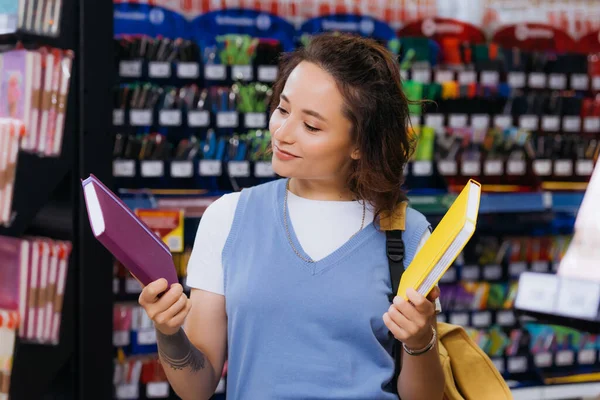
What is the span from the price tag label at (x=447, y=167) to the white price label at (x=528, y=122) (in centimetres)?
49

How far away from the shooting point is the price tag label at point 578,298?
6.36 feet

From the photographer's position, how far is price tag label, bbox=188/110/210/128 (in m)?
3.84

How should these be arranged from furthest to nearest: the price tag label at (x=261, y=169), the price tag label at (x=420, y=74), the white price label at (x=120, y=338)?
the price tag label at (x=420, y=74)
the price tag label at (x=261, y=169)
the white price label at (x=120, y=338)

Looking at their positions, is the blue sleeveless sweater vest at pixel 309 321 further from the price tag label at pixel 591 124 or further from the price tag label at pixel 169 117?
the price tag label at pixel 591 124

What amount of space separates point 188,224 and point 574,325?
7.57 ft

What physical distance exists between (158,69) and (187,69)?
0.14m

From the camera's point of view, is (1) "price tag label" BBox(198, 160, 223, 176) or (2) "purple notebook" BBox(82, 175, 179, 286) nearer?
(2) "purple notebook" BBox(82, 175, 179, 286)

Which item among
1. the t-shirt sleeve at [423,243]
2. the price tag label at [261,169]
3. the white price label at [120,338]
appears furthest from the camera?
the price tag label at [261,169]

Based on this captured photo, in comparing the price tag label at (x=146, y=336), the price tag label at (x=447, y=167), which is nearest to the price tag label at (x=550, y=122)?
the price tag label at (x=447, y=167)

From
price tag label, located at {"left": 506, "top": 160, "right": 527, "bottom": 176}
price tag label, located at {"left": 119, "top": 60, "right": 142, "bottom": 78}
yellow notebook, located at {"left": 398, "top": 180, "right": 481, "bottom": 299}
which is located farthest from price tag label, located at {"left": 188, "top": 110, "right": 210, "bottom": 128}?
yellow notebook, located at {"left": 398, "top": 180, "right": 481, "bottom": 299}

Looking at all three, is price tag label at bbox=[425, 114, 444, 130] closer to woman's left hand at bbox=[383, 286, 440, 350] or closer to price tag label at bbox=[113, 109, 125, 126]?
price tag label at bbox=[113, 109, 125, 126]

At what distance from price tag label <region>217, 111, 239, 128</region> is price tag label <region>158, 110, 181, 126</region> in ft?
0.67

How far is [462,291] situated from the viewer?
14.4ft

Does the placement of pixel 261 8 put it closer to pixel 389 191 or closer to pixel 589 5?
pixel 589 5
